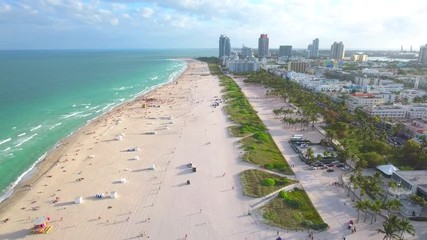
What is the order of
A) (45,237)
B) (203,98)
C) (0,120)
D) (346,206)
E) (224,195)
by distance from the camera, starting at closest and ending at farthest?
(45,237), (346,206), (224,195), (0,120), (203,98)

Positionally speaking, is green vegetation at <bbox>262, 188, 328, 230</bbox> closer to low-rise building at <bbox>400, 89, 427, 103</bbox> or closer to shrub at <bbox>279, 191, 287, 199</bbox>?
shrub at <bbox>279, 191, 287, 199</bbox>

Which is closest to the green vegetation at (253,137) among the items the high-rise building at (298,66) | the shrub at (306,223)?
the shrub at (306,223)

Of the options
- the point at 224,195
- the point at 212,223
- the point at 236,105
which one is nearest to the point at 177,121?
the point at 236,105

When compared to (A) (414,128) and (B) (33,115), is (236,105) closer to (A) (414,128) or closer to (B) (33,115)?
(A) (414,128)

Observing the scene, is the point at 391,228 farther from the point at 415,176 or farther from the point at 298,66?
the point at 298,66

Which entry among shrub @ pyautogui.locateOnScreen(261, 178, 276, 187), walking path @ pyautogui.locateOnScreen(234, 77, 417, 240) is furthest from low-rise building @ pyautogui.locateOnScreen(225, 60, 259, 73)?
shrub @ pyautogui.locateOnScreen(261, 178, 276, 187)

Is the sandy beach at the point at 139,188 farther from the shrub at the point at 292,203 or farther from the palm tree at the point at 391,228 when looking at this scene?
the palm tree at the point at 391,228

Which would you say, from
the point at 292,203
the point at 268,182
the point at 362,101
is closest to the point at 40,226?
the point at 268,182
